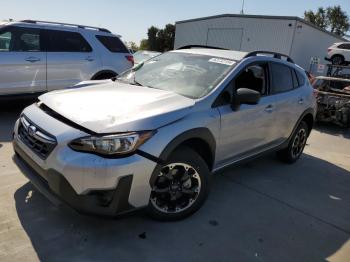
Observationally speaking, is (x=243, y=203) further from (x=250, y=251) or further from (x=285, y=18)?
(x=285, y=18)

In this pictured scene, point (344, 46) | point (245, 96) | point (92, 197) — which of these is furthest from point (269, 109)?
point (344, 46)

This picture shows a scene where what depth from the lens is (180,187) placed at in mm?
3543

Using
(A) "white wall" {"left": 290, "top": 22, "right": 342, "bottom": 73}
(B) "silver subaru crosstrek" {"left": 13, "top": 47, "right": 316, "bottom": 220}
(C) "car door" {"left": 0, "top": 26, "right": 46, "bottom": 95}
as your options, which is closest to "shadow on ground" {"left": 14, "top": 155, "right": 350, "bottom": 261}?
(B) "silver subaru crosstrek" {"left": 13, "top": 47, "right": 316, "bottom": 220}

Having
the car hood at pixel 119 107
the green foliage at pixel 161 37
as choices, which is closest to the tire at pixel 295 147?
the car hood at pixel 119 107

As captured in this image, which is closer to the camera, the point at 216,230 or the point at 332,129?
the point at 216,230

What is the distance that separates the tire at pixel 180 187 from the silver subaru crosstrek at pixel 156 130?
10 mm

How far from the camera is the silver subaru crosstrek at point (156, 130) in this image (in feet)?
9.48

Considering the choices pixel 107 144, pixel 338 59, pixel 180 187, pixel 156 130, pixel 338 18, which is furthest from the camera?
pixel 338 18

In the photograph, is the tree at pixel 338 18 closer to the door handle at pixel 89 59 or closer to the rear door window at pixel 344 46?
the rear door window at pixel 344 46

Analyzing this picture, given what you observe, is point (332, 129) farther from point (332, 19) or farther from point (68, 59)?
point (332, 19)

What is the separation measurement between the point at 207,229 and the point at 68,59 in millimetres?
5242

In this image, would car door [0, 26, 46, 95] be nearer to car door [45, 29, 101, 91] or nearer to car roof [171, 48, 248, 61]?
car door [45, 29, 101, 91]

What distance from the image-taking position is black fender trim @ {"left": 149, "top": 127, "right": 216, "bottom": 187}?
309cm

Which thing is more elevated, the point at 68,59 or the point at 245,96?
the point at 245,96
